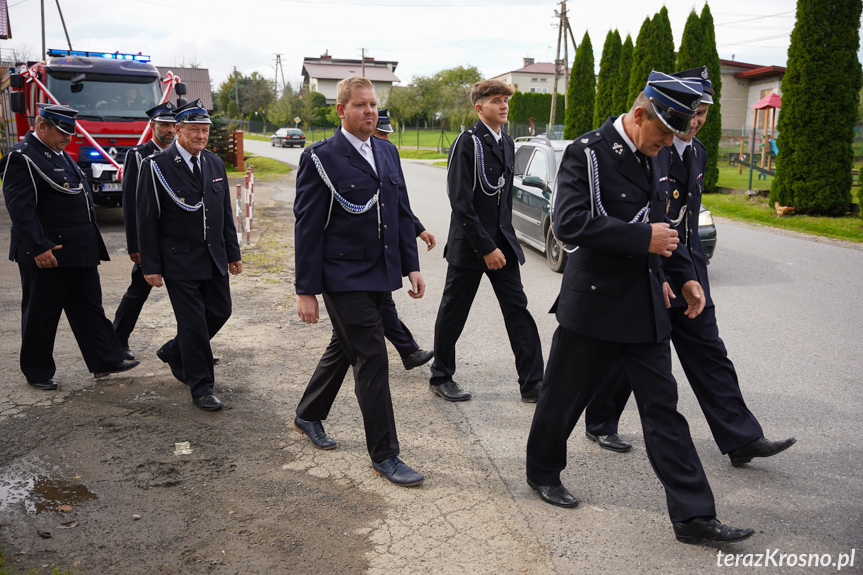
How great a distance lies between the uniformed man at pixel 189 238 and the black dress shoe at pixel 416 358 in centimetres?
147

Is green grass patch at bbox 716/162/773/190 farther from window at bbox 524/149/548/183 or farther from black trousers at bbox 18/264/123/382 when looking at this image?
black trousers at bbox 18/264/123/382

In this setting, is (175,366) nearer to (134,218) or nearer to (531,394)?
(134,218)

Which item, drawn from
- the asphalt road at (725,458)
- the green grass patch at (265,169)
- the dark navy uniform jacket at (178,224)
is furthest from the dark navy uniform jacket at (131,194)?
the green grass patch at (265,169)

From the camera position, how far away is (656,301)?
334 centimetres

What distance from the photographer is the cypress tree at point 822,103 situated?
15664 mm

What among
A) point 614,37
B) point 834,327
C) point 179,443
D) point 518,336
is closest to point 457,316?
point 518,336

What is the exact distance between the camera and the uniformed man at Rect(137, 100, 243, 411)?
196 inches

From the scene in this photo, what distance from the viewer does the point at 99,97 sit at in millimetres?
14422

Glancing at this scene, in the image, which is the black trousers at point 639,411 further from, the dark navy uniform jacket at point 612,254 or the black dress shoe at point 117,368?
the black dress shoe at point 117,368

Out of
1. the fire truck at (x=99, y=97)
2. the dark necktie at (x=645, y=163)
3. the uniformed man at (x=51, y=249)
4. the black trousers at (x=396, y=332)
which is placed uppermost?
the fire truck at (x=99, y=97)

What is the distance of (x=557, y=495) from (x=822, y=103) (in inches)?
604

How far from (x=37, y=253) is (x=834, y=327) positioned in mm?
6855

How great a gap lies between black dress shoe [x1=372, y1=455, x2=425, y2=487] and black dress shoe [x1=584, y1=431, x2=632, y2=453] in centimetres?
114

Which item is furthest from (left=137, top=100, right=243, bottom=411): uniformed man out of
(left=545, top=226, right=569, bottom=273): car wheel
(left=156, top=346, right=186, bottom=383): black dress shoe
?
(left=545, top=226, right=569, bottom=273): car wheel
